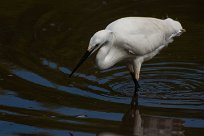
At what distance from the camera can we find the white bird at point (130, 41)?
8102mm

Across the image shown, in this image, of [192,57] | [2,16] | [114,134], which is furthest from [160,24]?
[2,16]

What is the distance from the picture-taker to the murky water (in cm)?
765

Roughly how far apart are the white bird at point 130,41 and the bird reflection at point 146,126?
77 centimetres

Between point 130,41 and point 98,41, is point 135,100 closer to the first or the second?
point 130,41

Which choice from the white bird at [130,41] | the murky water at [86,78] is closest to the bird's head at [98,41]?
the white bird at [130,41]

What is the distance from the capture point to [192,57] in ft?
32.9

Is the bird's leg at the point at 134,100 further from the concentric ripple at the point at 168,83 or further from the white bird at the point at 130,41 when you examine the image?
the white bird at the point at 130,41

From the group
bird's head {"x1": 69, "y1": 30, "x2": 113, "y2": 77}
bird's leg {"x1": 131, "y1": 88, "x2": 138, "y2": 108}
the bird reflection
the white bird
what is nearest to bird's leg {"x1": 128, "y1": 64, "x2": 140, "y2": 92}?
the white bird

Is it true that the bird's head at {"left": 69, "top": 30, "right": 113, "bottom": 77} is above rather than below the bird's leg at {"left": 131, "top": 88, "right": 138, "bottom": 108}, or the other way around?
above

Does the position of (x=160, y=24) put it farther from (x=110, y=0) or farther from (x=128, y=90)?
(x=110, y=0)

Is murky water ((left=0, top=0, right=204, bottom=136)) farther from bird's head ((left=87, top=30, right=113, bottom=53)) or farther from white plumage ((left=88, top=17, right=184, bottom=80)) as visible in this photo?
bird's head ((left=87, top=30, right=113, bottom=53))

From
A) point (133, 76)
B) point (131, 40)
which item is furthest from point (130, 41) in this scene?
point (133, 76)

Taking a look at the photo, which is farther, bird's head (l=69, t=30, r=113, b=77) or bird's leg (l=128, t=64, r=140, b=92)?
bird's leg (l=128, t=64, r=140, b=92)

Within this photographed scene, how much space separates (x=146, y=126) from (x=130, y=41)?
131 centimetres
